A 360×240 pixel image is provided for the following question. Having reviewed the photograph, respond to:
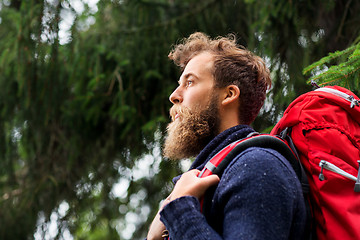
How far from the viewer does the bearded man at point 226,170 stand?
4.62ft

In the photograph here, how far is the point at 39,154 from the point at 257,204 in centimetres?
406

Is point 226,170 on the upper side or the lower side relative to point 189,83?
lower

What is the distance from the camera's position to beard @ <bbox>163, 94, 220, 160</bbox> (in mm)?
1979

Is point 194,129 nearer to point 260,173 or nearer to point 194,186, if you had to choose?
point 194,186

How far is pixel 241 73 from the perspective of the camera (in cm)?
210

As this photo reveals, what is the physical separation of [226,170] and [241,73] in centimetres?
69

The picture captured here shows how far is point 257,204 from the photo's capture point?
1.40 m

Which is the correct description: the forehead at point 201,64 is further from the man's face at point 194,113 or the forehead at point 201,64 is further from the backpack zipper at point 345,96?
the backpack zipper at point 345,96

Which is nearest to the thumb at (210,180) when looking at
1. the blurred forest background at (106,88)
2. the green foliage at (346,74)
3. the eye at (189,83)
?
the eye at (189,83)

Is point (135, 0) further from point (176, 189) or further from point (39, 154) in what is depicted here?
point (176, 189)

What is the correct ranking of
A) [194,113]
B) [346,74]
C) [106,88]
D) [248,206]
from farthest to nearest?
[106,88]
[346,74]
[194,113]
[248,206]

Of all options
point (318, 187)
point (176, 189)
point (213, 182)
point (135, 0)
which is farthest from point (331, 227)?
point (135, 0)

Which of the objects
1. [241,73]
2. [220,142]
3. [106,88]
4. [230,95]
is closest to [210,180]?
[220,142]

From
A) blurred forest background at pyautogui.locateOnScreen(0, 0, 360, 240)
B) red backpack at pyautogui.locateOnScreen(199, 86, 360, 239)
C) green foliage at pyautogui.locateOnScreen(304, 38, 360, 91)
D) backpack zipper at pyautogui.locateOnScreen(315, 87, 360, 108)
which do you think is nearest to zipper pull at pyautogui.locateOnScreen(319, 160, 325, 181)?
red backpack at pyautogui.locateOnScreen(199, 86, 360, 239)
